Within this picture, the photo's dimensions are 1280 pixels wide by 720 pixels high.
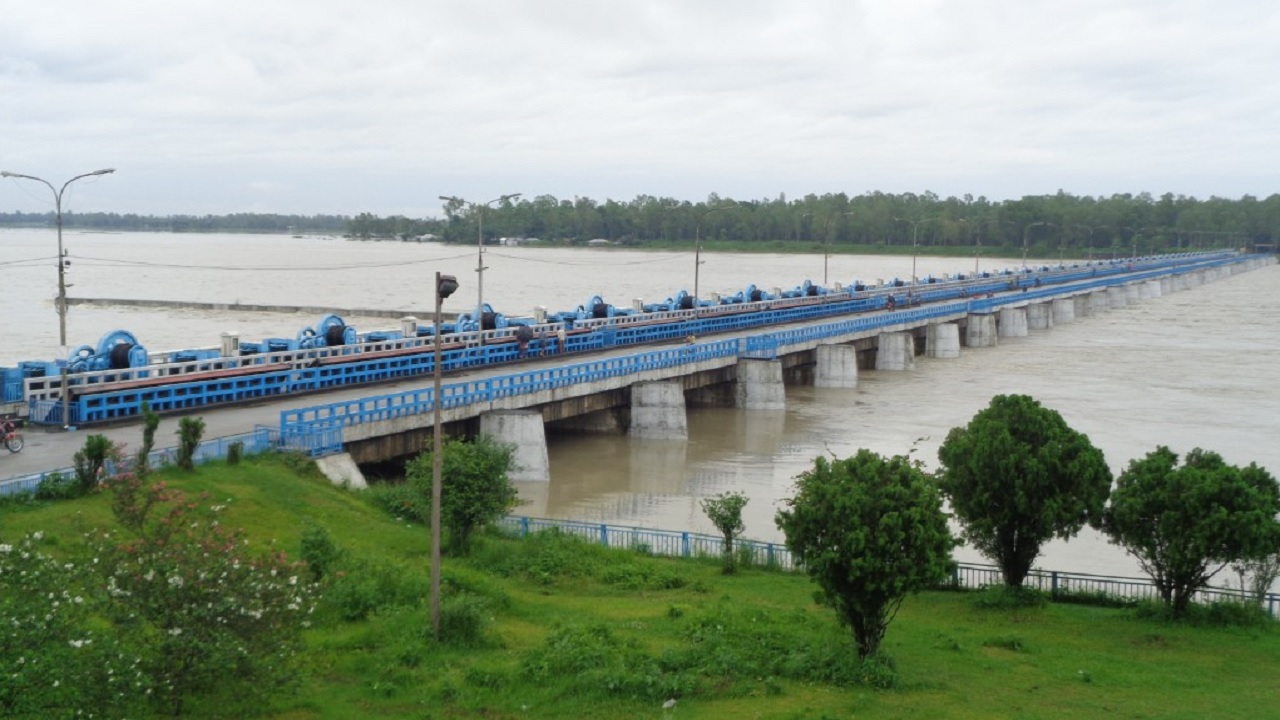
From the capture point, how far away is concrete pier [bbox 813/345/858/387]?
6069cm

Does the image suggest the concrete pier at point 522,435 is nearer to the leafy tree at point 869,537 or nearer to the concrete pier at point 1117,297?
the leafy tree at point 869,537

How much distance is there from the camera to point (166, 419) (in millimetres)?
29906

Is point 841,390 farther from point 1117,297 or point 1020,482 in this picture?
point 1117,297

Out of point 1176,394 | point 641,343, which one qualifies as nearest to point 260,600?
point 641,343

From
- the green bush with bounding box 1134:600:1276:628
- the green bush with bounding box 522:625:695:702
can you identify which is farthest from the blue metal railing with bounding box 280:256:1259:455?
the green bush with bounding box 1134:600:1276:628

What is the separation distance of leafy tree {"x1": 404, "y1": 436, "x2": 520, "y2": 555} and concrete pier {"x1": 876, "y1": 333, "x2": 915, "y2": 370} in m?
49.1

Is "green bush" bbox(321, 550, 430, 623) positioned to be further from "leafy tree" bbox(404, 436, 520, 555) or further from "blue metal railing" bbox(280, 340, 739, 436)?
"blue metal railing" bbox(280, 340, 739, 436)

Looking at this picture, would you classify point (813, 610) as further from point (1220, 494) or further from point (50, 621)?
point (50, 621)

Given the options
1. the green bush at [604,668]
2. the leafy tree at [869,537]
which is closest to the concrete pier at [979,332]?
the leafy tree at [869,537]

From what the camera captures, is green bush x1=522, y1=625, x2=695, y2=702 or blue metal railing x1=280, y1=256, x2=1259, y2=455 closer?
green bush x1=522, y1=625, x2=695, y2=702

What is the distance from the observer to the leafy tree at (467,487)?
22109mm

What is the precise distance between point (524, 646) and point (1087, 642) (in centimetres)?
862

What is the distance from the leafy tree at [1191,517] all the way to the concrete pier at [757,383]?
31.3m

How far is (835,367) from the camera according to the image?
60.8 m
